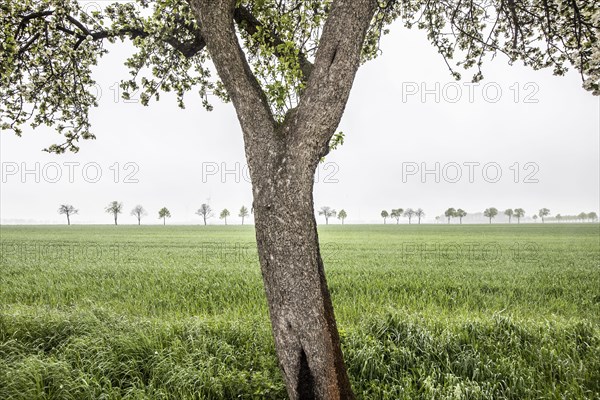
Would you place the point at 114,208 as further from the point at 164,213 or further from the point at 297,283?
the point at 297,283

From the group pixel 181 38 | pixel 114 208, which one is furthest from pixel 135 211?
pixel 181 38

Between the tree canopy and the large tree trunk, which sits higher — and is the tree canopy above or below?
above

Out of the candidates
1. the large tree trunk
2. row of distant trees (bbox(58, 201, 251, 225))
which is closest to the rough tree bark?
the large tree trunk

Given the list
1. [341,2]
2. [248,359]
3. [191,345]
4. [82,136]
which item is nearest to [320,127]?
[341,2]

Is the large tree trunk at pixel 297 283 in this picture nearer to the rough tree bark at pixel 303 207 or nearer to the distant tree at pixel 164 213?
the rough tree bark at pixel 303 207

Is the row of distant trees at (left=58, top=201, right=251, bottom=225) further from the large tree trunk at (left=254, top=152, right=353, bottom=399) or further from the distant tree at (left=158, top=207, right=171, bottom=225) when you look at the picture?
the large tree trunk at (left=254, top=152, right=353, bottom=399)

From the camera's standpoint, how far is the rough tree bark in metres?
3.05

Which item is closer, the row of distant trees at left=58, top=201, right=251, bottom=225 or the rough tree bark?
the rough tree bark

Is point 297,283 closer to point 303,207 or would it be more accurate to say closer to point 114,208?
point 303,207

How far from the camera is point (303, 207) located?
10.1 ft

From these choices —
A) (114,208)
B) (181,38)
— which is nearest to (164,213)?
(114,208)

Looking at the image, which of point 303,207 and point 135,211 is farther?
point 135,211

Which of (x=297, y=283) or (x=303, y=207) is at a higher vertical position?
(x=303, y=207)

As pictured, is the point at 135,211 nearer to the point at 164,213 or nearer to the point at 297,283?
the point at 164,213
